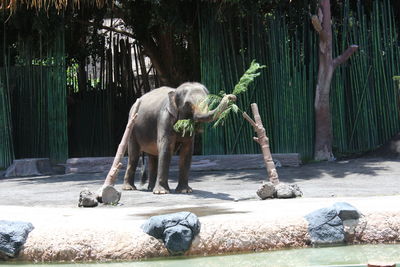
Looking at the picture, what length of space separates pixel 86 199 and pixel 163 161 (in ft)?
4.83

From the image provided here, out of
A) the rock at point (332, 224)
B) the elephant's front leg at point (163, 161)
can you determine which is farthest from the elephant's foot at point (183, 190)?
the rock at point (332, 224)

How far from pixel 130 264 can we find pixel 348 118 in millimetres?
8833

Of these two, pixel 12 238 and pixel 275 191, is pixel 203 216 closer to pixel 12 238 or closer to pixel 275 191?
pixel 12 238

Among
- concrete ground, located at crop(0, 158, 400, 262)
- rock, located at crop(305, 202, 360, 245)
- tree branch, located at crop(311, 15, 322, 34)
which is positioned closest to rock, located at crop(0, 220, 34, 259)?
concrete ground, located at crop(0, 158, 400, 262)

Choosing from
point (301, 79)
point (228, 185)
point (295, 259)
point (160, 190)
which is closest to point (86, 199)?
point (160, 190)

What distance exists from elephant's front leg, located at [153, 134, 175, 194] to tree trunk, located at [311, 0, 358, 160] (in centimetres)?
444

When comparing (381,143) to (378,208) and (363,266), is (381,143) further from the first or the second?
(363,266)

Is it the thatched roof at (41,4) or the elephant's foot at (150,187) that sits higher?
the thatched roof at (41,4)

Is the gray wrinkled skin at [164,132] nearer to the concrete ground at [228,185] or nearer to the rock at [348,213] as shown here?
the concrete ground at [228,185]

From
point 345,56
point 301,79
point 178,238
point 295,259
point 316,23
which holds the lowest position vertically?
point 295,259

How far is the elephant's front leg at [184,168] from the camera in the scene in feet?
30.8

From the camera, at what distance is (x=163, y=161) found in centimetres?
937

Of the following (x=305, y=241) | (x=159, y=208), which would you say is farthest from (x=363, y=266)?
(x=159, y=208)

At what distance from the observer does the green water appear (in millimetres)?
5395
